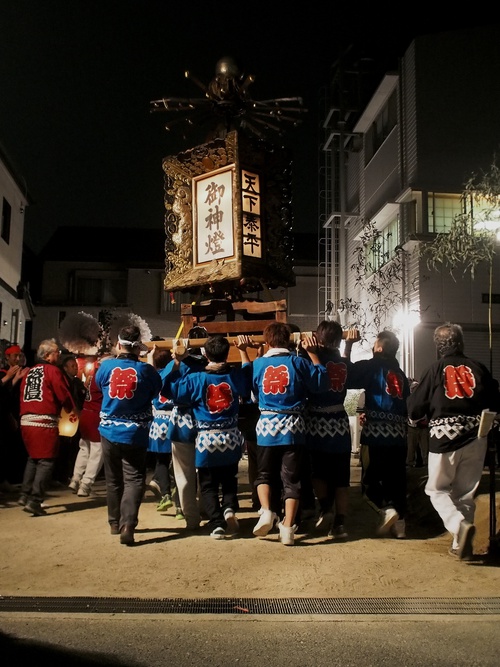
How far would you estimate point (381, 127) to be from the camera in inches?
735

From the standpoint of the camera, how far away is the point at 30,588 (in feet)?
13.9

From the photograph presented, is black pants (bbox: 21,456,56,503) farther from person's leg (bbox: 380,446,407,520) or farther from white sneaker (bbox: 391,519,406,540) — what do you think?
white sneaker (bbox: 391,519,406,540)

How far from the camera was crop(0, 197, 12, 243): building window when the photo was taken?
765 inches

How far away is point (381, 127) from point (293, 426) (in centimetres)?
1535

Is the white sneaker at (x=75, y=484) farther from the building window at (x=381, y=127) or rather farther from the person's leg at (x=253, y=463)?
the building window at (x=381, y=127)

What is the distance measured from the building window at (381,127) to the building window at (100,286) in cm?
1430

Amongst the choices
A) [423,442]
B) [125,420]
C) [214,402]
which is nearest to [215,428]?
[214,402]

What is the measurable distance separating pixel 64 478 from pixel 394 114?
44.8 ft

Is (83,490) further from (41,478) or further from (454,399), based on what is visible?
(454,399)

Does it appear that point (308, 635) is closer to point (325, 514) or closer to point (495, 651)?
point (495, 651)

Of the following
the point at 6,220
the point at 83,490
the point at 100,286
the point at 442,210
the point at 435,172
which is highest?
the point at 435,172

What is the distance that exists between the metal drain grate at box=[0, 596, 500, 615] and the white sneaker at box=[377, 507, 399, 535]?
5.84ft

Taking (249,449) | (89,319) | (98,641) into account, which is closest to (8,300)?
(89,319)

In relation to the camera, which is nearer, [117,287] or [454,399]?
[454,399]
